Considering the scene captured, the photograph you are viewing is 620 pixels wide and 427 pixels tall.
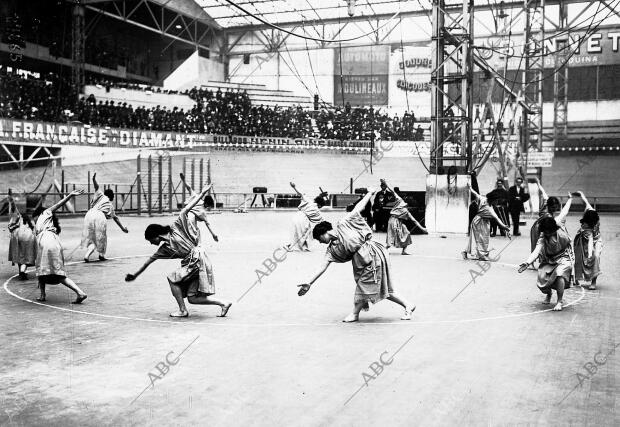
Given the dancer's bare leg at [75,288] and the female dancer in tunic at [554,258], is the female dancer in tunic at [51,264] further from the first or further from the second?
the female dancer in tunic at [554,258]

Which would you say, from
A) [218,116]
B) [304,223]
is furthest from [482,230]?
[218,116]

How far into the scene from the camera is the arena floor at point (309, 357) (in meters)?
5.15

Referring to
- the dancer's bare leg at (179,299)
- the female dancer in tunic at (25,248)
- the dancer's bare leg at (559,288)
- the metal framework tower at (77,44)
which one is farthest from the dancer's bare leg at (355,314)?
the metal framework tower at (77,44)

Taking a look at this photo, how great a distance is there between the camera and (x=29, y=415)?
506 cm

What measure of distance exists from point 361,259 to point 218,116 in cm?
3716

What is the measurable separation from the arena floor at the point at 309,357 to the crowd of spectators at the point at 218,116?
85.9 feet

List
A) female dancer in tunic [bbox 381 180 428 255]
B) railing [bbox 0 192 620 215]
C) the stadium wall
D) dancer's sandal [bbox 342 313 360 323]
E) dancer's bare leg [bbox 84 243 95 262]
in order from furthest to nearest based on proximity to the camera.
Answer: the stadium wall, railing [bbox 0 192 620 215], female dancer in tunic [bbox 381 180 428 255], dancer's bare leg [bbox 84 243 95 262], dancer's sandal [bbox 342 313 360 323]

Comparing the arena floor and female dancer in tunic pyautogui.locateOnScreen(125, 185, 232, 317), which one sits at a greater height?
female dancer in tunic pyautogui.locateOnScreen(125, 185, 232, 317)

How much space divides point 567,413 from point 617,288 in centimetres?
716

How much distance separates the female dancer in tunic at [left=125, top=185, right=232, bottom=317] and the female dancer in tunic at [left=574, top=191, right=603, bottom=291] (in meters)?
6.30

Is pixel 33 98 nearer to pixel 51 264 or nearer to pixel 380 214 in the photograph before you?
pixel 380 214

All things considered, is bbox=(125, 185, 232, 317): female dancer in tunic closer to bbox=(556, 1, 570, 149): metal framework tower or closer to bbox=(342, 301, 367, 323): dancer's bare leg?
bbox=(342, 301, 367, 323): dancer's bare leg

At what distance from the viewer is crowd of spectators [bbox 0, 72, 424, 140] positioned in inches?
1407

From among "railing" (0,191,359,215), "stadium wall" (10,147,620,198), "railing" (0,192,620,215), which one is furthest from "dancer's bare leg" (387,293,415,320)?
"stadium wall" (10,147,620,198)
